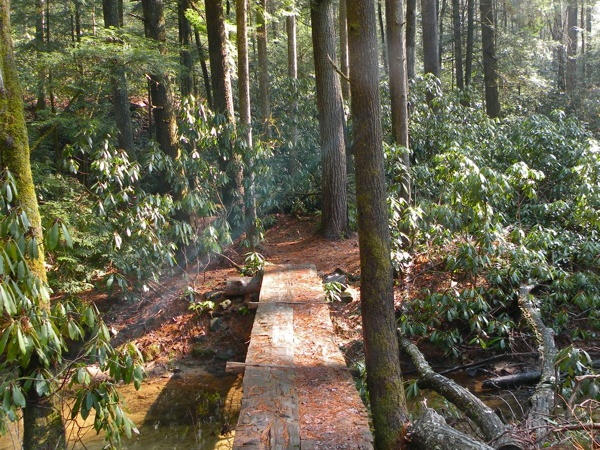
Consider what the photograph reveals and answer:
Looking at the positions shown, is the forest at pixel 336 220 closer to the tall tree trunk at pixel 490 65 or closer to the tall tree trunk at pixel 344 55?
the tall tree trunk at pixel 344 55

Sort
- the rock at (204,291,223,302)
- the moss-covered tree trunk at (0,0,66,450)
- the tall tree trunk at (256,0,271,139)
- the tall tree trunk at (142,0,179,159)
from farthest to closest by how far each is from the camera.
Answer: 1. the tall tree trunk at (256,0,271,139)
2. the tall tree trunk at (142,0,179,159)
3. the rock at (204,291,223,302)
4. the moss-covered tree trunk at (0,0,66,450)

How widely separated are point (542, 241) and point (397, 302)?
2348 mm

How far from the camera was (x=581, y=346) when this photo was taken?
7871mm

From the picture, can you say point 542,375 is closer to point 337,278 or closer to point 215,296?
point 337,278

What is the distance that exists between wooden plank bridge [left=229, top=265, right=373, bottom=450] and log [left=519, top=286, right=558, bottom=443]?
149 cm

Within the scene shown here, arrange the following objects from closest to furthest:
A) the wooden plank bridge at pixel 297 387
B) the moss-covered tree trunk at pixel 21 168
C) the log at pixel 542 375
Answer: the wooden plank bridge at pixel 297 387 < the moss-covered tree trunk at pixel 21 168 < the log at pixel 542 375

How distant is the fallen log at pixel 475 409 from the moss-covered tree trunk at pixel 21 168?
3498mm

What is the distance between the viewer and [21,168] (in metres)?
4.34

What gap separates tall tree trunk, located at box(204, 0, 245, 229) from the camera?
419 inches

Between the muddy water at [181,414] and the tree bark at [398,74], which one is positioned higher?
the tree bark at [398,74]

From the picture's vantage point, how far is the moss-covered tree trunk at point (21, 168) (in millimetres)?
4191

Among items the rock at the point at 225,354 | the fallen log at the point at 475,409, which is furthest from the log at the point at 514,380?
the rock at the point at 225,354

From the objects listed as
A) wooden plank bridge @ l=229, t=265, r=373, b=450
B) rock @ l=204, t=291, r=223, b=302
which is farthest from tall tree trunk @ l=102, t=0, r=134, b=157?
wooden plank bridge @ l=229, t=265, r=373, b=450

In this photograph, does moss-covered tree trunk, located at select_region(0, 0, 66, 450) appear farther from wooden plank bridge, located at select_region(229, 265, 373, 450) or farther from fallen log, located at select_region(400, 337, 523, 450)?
fallen log, located at select_region(400, 337, 523, 450)
